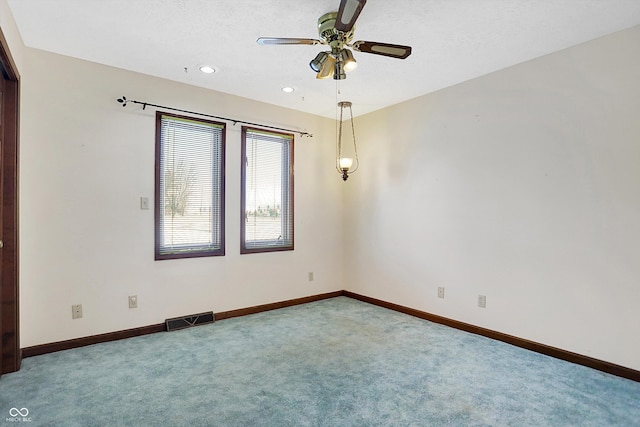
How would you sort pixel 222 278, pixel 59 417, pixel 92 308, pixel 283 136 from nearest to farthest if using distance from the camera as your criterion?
pixel 59 417
pixel 92 308
pixel 222 278
pixel 283 136

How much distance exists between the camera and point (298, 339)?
10.7 ft

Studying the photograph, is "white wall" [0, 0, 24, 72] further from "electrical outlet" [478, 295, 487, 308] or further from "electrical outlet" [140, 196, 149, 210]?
"electrical outlet" [478, 295, 487, 308]

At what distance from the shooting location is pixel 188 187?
367 centimetres

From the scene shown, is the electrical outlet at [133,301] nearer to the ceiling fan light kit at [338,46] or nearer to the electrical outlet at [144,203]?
the electrical outlet at [144,203]

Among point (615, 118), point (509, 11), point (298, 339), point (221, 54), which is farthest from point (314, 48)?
point (298, 339)

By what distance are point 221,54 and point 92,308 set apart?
2.51 metres

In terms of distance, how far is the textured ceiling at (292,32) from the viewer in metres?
2.28

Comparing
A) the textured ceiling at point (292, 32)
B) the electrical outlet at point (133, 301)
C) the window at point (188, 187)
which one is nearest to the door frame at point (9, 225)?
the textured ceiling at point (292, 32)

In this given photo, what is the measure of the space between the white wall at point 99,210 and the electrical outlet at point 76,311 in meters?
0.03

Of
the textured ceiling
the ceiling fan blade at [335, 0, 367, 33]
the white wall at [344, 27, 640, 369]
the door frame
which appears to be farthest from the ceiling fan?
the door frame

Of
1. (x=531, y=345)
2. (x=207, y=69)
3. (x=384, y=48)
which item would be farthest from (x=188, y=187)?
(x=531, y=345)

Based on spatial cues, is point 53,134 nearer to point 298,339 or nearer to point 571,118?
point 298,339

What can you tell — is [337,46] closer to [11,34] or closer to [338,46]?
[338,46]

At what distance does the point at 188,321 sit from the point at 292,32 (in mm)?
2910
